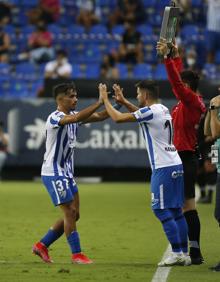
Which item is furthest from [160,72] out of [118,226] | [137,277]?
[137,277]

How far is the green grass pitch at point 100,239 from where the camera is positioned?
954 centimetres

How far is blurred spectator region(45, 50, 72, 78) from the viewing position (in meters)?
22.9

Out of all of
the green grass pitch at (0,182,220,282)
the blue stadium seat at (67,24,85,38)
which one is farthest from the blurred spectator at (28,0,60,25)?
the green grass pitch at (0,182,220,282)

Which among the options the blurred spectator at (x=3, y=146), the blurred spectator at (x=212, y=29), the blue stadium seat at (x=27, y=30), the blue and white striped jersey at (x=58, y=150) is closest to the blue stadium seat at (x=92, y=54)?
the blue stadium seat at (x=27, y=30)

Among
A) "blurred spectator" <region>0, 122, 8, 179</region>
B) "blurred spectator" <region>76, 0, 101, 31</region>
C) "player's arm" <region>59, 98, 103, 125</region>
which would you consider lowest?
"blurred spectator" <region>0, 122, 8, 179</region>

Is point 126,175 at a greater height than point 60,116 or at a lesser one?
lesser

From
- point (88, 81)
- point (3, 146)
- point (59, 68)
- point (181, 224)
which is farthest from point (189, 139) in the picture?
point (59, 68)

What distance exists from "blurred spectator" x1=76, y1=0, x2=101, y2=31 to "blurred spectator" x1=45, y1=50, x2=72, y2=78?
308cm

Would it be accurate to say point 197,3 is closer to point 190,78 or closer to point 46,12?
point 46,12

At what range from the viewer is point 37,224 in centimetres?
1425

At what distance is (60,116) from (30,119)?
39.3ft

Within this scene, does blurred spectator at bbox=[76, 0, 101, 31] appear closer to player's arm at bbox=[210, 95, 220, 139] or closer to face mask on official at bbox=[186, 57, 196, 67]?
face mask on official at bbox=[186, 57, 196, 67]

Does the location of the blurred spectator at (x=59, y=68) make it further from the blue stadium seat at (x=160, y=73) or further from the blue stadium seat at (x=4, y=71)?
the blue stadium seat at (x=160, y=73)

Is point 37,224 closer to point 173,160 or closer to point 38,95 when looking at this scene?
point 173,160
